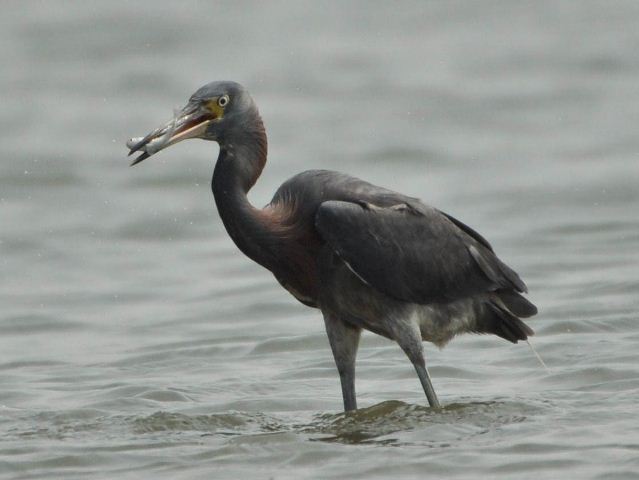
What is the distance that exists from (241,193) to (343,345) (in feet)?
3.47

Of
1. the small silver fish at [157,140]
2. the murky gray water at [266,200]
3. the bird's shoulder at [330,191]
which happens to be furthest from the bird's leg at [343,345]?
the small silver fish at [157,140]

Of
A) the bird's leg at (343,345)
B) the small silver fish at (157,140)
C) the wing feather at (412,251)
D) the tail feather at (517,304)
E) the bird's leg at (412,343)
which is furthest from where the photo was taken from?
the tail feather at (517,304)

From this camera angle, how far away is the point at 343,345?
885 centimetres

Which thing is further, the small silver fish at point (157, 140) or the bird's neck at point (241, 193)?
the bird's neck at point (241, 193)

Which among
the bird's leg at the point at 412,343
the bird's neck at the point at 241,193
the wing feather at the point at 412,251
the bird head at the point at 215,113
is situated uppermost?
the bird head at the point at 215,113

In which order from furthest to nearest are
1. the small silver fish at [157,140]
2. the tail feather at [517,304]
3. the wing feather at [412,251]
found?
the tail feather at [517,304] < the wing feather at [412,251] < the small silver fish at [157,140]

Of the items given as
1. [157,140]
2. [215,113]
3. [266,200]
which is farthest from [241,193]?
[266,200]

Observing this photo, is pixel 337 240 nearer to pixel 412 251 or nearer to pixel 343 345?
pixel 412 251

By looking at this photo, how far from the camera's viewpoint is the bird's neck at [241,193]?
8562 millimetres

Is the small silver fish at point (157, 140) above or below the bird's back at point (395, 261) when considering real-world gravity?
above

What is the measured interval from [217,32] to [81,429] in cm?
1387

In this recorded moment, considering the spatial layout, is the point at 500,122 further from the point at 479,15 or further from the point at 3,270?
the point at 3,270

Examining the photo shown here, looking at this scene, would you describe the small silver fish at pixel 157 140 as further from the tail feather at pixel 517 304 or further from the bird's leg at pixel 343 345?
the tail feather at pixel 517 304

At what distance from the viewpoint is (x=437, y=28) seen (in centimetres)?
2236
